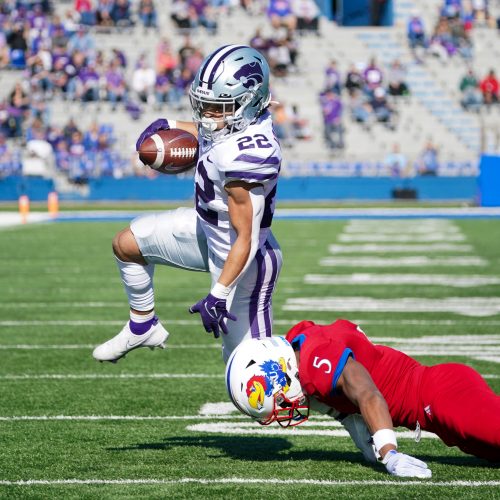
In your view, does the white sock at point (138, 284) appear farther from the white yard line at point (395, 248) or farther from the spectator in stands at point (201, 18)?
the spectator in stands at point (201, 18)

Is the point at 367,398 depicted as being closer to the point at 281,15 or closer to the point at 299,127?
the point at 299,127

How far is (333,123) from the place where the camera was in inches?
1068

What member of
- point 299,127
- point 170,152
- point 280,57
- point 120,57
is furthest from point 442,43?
point 170,152

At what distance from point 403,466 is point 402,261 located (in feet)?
31.7

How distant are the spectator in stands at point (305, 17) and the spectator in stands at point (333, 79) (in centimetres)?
203

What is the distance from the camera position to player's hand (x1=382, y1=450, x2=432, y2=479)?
424 cm

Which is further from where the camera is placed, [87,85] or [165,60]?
[165,60]

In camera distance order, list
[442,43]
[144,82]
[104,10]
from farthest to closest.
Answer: [442,43] → [104,10] → [144,82]

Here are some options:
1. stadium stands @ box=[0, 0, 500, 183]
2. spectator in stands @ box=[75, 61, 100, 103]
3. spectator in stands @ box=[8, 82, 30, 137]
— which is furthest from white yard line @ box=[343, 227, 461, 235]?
spectator in stands @ box=[8, 82, 30, 137]

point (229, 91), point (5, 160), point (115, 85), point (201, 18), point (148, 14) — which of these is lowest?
point (5, 160)

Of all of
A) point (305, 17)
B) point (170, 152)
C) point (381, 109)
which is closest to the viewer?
point (170, 152)

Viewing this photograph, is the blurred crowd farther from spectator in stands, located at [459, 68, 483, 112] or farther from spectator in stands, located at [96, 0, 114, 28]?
spectator in stands, located at [96, 0, 114, 28]

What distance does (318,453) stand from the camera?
4996 mm

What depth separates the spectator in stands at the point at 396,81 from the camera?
28.2 m
